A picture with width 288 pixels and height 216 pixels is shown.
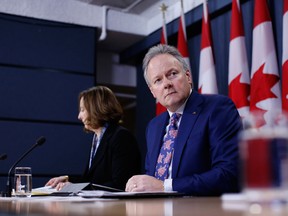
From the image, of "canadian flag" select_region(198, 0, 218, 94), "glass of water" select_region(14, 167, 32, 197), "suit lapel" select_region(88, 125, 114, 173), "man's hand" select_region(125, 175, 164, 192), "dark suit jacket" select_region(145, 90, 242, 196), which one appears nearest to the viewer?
"man's hand" select_region(125, 175, 164, 192)

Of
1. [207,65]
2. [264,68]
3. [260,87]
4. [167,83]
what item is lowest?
[167,83]

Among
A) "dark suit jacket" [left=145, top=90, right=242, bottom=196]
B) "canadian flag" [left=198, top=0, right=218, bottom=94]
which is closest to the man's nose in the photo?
"dark suit jacket" [left=145, top=90, right=242, bottom=196]

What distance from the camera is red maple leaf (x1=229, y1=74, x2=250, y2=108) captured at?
3.28 metres

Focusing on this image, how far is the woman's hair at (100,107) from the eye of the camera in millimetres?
3004

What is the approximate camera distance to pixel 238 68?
11.0 ft

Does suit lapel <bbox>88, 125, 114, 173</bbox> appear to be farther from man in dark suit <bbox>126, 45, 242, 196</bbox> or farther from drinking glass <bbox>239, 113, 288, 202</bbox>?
drinking glass <bbox>239, 113, 288, 202</bbox>

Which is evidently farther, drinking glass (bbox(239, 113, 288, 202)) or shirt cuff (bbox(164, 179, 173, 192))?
shirt cuff (bbox(164, 179, 173, 192))

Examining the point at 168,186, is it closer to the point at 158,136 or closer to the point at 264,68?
the point at 158,136

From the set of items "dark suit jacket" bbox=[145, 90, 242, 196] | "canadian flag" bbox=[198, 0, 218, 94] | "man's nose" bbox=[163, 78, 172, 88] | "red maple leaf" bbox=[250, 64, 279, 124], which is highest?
"canadian flag" bbox=[198, 0, 218, 94]

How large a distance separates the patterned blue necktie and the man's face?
0.07 metres

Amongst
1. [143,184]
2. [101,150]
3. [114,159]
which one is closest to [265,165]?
[143,184]

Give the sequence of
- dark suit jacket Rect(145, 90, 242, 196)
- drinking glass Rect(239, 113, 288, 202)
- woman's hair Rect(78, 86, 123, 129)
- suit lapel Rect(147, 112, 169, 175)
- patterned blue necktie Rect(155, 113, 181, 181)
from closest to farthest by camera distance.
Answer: drinking glass Rect(239, 113, 288, 202) < dark suit jacket Rect(145, 90, 242, 196) < patterned blue necktie Rect(155, 113, 181, 181) < suit lapel Rect(147, 112, 169, 175) < woman's hair Rect(78, 86, 123, 129)

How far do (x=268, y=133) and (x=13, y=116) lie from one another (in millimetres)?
4047

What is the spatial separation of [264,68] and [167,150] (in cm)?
139
